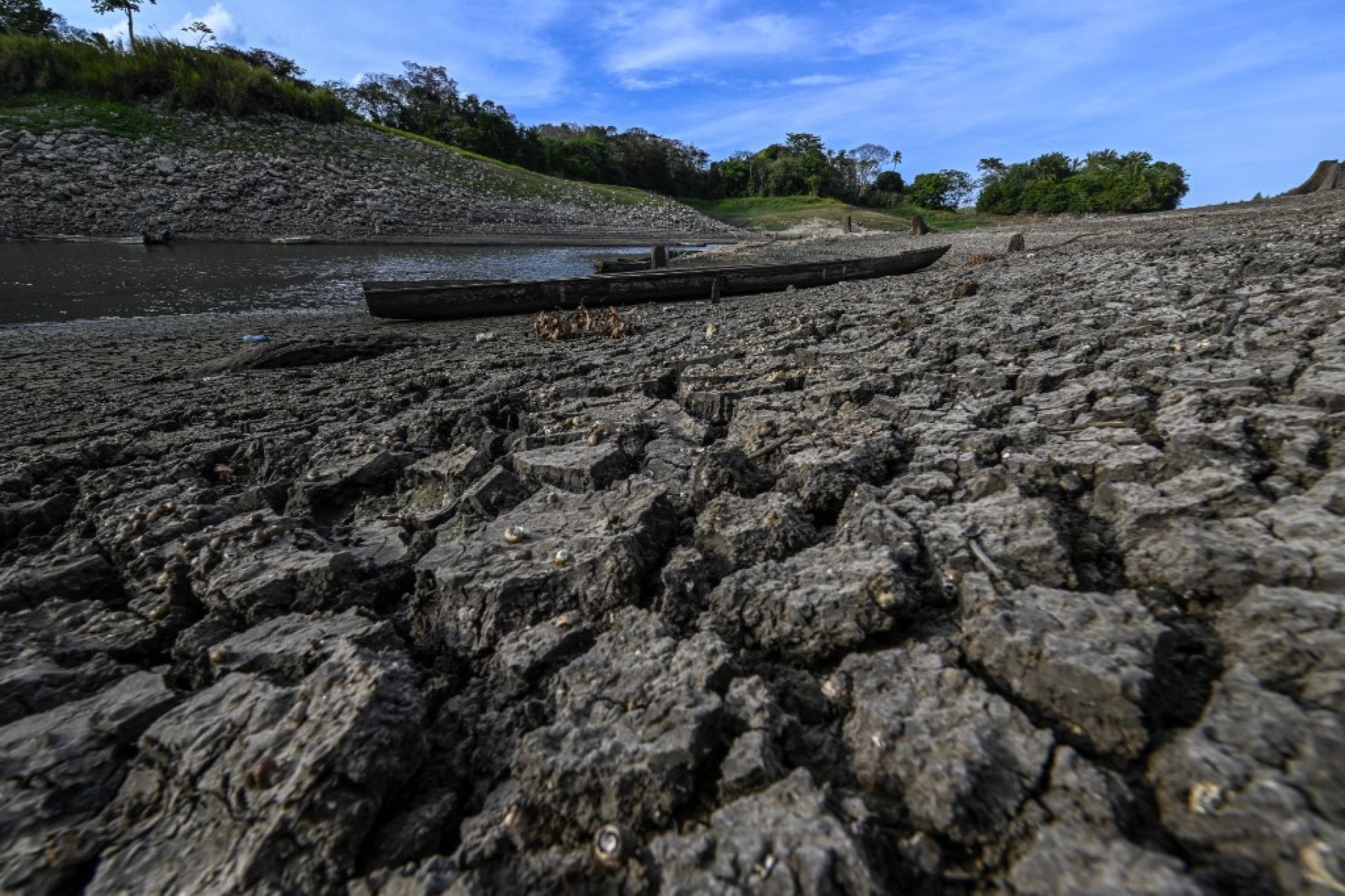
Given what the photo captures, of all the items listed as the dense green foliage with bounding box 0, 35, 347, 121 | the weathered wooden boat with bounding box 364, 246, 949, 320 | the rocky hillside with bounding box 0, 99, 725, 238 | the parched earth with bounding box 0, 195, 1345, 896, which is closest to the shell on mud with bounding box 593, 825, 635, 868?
the parched earth with bounding box 0, 195, 1345, 896

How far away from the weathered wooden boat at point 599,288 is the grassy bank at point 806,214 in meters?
35.9

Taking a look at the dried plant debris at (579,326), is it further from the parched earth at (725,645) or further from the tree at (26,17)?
the tree at (26,17)

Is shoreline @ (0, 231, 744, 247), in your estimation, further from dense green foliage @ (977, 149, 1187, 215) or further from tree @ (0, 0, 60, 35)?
tree @ (0, 0, 60, 35)

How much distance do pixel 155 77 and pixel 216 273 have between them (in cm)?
3285

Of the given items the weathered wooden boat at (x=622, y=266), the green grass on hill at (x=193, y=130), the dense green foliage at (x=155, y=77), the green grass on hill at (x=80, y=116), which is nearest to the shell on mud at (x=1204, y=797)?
the weathered wooden boat at (x=622, y=266)

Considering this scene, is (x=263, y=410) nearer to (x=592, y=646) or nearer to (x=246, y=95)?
(x=592, y=646)

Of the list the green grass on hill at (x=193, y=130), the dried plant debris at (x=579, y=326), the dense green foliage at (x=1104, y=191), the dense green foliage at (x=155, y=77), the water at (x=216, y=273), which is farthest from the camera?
the dense green foliage at (x=1104, y=191)

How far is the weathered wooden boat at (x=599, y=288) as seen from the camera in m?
10.2

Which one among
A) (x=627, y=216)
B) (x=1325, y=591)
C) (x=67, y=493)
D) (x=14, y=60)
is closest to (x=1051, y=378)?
(x=1325, y=591)

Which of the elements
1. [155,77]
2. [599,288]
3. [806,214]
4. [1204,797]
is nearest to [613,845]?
[1204,797]

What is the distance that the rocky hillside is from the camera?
25922 mm

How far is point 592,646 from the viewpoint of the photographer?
5.79 ft

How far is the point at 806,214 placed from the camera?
5575cm

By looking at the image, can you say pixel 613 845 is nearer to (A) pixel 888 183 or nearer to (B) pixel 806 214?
(B) pixel 806 214
